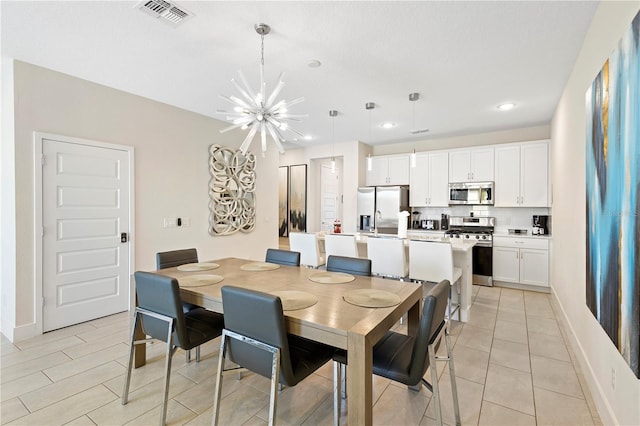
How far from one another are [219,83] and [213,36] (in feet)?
3.13

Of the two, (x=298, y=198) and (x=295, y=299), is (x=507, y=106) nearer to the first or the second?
(x=295, y=299)

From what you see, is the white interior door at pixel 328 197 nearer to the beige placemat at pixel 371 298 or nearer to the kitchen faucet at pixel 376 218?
the kitchen faucet at pixel 376 218

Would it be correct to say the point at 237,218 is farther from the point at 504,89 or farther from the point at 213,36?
the point at 504,89

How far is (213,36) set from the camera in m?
2.49

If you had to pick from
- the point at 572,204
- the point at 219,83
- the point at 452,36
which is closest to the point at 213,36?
the point at 219,83

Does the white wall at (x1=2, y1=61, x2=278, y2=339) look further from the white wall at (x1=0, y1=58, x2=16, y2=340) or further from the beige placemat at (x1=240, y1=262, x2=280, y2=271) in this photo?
the beige placemat at (x1=240, y1=262, x2=280, y2=271)

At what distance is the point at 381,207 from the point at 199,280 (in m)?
4.36

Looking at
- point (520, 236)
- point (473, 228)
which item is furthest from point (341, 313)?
point (473, 228)

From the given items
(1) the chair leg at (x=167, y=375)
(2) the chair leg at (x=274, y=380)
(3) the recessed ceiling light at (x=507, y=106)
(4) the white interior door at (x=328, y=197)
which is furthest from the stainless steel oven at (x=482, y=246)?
(1) the chair leg at (x=167, y=375)

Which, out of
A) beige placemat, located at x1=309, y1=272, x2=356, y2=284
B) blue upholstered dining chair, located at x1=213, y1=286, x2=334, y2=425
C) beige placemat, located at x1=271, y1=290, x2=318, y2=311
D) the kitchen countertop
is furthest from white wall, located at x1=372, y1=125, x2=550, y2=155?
blue upholstered dining chair, located at x1=213, y1=286, x2=334, y2=425

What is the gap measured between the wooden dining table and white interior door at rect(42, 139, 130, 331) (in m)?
1.50

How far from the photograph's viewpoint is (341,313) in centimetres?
159

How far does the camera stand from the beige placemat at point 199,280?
2.12 meters

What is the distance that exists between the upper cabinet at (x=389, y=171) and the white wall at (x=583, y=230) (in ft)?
8.30
